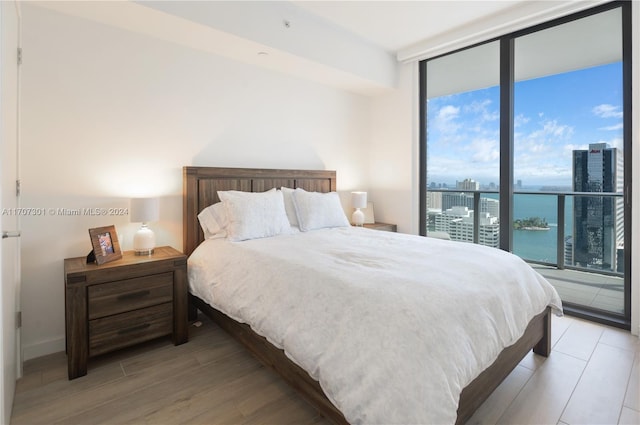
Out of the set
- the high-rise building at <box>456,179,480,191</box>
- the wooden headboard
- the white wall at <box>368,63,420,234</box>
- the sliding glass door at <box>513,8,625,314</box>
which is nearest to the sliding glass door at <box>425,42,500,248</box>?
the high-rise building at <box>456,179,480,191</box>

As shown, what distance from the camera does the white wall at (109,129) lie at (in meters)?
2.27

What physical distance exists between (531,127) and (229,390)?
4682 millimetres

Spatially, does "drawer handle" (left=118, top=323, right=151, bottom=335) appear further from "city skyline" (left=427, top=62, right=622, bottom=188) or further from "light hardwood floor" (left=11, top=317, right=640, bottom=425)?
"city skyline" (left=427, top=62, right=622, bottom=188)

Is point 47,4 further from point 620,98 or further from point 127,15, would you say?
point 620,98

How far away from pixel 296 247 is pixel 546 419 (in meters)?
1.74

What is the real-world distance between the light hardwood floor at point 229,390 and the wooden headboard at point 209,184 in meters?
0.98

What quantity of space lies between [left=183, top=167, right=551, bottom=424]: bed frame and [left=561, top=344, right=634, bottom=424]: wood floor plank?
0.29 meters

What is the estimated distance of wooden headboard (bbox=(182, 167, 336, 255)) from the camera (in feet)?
9.52

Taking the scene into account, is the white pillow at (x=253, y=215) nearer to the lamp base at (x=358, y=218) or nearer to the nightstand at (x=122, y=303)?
the nightstand at (x=122, y=303)

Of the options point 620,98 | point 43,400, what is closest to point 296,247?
point 43,400

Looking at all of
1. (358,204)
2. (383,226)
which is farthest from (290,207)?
(383,226)

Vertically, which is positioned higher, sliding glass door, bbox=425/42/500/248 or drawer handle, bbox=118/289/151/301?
sliding glass door, bbox=425/42/500/248

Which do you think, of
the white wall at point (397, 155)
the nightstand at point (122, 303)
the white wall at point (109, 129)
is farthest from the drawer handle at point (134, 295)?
the white wall at point (397, 155)

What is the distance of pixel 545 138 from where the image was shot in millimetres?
4230
